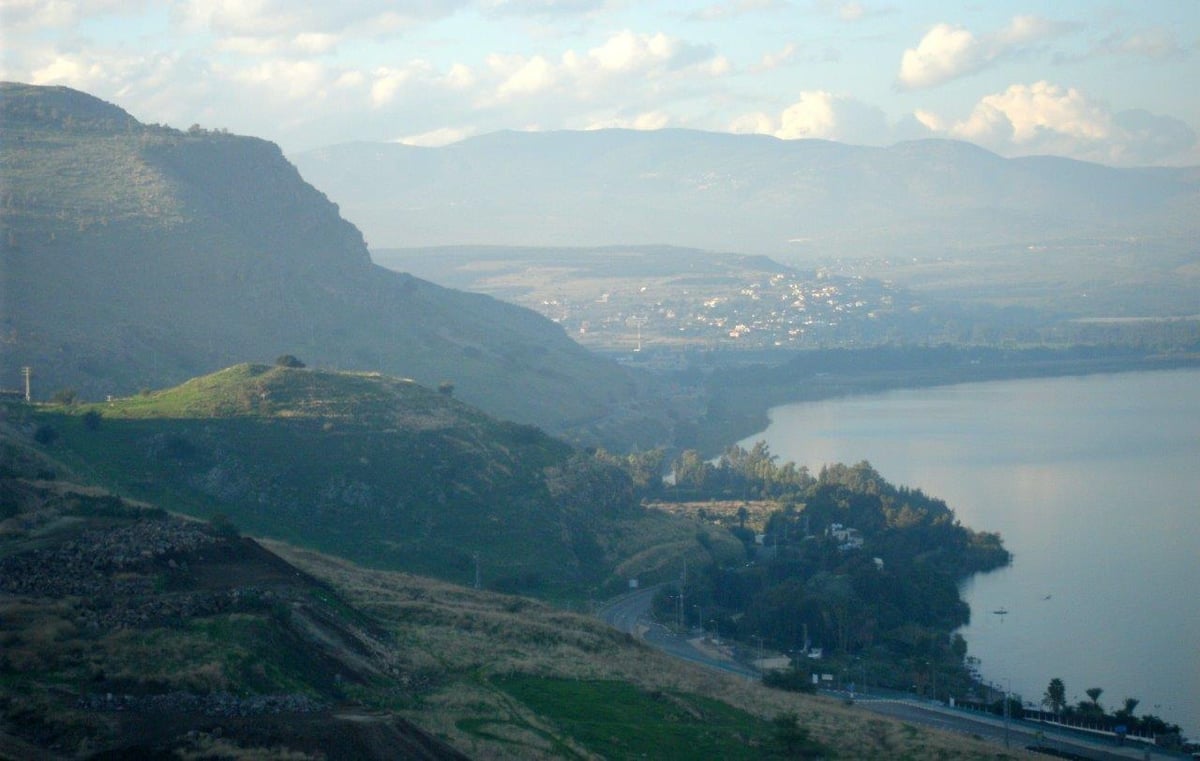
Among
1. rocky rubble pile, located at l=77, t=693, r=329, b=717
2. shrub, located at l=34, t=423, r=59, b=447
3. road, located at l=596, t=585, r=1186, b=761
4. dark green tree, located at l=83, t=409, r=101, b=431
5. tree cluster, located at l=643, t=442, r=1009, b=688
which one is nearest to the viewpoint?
rocky rubble pile, located at l=77, t=693, r=329, b=717

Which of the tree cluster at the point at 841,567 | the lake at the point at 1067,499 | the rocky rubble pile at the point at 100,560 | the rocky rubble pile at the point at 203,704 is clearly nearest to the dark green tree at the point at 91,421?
the tree cluster at the point at 841,567

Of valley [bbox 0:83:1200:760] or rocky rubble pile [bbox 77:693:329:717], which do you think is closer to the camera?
rocky rubble pile [bbox 77:693:329:717]

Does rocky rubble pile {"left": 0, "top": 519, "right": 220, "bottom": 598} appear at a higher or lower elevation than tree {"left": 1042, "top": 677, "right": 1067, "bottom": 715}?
higher

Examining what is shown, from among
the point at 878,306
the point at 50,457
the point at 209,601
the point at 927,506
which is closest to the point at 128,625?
the point at 209,601

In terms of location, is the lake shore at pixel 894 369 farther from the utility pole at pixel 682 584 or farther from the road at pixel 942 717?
the road at pixel 942 717

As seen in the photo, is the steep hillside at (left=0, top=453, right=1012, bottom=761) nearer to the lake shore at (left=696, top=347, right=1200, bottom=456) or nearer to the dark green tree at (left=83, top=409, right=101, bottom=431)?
the dark green tree at (left=83, top=409, right=101, bottom=431)

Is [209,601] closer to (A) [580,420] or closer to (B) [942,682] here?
(B) [942,682]

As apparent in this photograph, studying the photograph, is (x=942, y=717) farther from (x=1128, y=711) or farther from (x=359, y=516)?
(x=359, y=516)

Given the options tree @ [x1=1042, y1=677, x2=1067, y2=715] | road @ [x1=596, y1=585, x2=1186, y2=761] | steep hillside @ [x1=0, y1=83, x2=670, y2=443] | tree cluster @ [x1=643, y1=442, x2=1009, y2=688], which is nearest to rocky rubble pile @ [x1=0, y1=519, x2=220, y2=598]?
road @ [x1=596, y1=585, x2=1186, y2=761]
